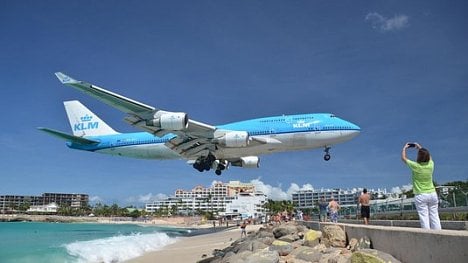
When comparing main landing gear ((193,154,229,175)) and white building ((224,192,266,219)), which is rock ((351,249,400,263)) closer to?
main landing gear ((193,154,229,175))

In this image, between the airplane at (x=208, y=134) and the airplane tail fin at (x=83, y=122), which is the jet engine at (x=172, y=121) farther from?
the airplane tail fin at (x=83, y=122)

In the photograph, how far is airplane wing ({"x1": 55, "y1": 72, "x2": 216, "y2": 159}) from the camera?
84.0 ft

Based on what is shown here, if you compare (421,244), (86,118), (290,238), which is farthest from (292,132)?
(421,244)

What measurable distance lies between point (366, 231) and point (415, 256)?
2863 mm

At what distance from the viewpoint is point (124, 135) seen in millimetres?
37594

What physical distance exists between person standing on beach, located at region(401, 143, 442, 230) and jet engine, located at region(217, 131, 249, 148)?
22.3 metres

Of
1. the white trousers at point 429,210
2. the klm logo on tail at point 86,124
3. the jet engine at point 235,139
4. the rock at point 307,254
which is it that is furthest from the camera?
the klm logo on tail at point 86,124

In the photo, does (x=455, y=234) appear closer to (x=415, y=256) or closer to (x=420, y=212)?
(x=415, y=256)

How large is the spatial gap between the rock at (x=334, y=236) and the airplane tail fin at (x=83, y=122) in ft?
108

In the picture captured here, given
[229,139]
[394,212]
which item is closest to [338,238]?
[394,212]

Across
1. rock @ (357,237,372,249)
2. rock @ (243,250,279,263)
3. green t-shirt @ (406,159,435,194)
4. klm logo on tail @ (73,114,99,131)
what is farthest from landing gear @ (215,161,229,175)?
green t-shirt @ (406,159,435,194)

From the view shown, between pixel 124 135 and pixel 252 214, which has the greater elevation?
pixel 124 135

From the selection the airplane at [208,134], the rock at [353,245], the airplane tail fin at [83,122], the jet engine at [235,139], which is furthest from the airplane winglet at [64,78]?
the rock at [353,245]

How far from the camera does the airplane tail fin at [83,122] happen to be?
41075 millimetres
